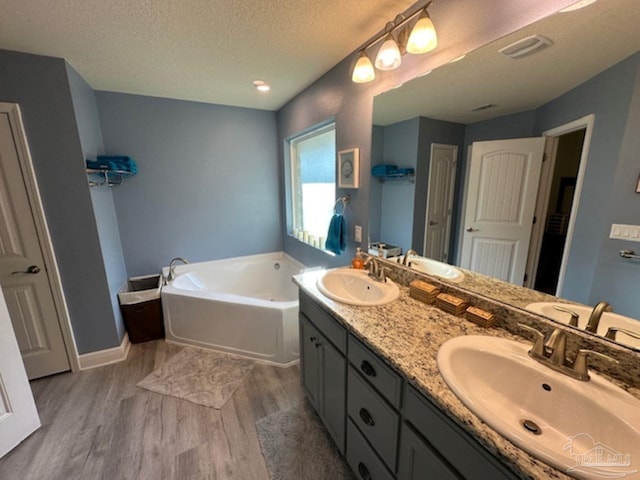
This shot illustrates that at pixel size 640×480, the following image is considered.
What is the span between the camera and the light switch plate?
81cm

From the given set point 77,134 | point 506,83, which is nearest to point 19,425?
point 77,134

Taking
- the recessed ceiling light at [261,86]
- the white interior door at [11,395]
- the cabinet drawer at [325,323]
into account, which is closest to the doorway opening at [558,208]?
the cabinet drawer at [325,323]

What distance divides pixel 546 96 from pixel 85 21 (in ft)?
7.34

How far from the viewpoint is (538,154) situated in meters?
1.03

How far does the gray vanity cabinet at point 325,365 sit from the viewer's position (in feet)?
4.28

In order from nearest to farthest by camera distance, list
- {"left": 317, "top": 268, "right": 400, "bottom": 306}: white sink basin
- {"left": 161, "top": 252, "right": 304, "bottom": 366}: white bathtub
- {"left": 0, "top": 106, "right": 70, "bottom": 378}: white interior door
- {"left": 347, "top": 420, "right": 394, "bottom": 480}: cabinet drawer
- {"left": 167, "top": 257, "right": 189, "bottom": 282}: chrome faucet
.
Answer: {"left": 347, "top": 420, "right": 394, "bottom": 480}: cabinet drawer
{"left": 317, "top": 268, "right": 400, "bottom": 306}: white sink basin
{"left": 0, "top": 106, "right": 70, "bottom": 378}: white interior door
{"left": 161, "top": 252, "right": 304, "bottom": 366}: white bathtub
{"left": 167, "top": 257, "right": 189, "bottom": 282}: chrome faucet

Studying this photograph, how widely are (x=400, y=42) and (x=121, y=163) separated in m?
2.45

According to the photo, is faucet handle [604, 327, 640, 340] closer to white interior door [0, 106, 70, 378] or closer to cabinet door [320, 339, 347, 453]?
cabinet door [320, 339, 347, 453]

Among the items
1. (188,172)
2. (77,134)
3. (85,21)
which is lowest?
(188,172)

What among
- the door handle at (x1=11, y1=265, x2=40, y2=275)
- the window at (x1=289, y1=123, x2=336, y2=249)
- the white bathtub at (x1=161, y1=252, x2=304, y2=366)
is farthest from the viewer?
the window at (x1=289, y1=123, x2=336, y2=249)

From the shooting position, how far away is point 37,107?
176 cm

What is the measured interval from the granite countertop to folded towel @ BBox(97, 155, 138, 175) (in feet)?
6.39

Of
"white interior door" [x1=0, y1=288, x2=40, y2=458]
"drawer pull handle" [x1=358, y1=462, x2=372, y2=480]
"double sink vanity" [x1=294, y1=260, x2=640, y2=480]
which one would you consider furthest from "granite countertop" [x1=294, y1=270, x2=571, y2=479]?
"white interior door" [x1=0, y1=288, x2=40, y2=458]

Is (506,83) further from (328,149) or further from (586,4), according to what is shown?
(328,149)
